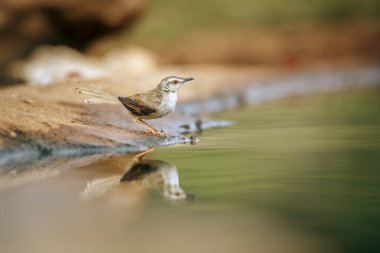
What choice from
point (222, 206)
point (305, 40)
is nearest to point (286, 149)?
point (222, 206)

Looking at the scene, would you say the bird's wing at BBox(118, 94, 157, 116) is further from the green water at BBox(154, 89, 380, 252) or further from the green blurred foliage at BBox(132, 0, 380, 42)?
the green blurred foliage at BBox(132, 0, 380, 42)

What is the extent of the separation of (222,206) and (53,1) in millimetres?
7915

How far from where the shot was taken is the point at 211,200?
11.1 feet

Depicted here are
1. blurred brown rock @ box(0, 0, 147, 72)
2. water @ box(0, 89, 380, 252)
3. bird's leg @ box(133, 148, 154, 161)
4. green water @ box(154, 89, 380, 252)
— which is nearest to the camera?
water @ box(0, 89, 380, 252)

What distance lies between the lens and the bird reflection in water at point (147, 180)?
3579 mm

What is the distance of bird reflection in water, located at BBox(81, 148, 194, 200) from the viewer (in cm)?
358

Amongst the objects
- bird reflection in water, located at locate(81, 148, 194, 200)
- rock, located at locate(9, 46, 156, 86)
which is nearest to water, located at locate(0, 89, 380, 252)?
bird reflection in water, located at locate(81, 148, 194, 200)

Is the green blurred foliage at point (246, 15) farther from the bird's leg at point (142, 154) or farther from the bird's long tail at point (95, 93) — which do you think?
the bird's leg at point (142, 154)

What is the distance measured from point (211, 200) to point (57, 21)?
812 cm

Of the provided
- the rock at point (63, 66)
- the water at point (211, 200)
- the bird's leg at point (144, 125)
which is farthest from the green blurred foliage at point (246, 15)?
the water at point (211, 200)

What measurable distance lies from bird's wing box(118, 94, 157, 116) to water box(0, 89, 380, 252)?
26cm

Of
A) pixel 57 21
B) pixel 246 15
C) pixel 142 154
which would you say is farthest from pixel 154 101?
pixel 246 15

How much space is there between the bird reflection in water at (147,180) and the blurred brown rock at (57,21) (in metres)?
6.34

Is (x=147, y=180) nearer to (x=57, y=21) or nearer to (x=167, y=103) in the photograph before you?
(x=167, y=103)
